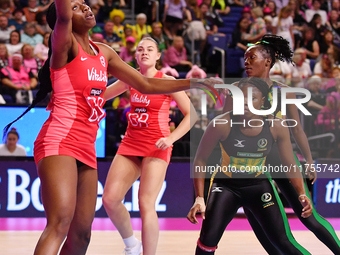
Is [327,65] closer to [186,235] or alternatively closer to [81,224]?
[186,235]

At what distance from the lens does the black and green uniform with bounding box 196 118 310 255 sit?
338cm

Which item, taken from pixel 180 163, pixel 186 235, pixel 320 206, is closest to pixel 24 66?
pixel 180 163

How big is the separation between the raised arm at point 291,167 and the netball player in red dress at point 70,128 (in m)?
1.01

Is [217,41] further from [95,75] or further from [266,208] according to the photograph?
[95,75]

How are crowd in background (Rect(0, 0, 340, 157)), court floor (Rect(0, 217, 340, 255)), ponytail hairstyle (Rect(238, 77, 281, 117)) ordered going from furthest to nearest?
1. crowd in background (Rect(0, 0, 340, 157))
2. court floor (Rect(0, 217, 340, 255))
3. ponytail hairstyle (Rect(238, 77, 281, 117))

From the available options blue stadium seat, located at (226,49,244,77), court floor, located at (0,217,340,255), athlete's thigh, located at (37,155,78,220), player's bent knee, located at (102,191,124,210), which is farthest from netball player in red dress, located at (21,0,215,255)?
blue stadium seat, located at (226,49,244,77)

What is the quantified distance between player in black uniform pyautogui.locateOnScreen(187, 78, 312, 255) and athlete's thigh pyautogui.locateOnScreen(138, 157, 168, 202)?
2.22 feet

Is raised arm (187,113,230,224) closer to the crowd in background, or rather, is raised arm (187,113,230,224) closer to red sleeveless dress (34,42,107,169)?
red sleeveless dress (34,42,107,169)

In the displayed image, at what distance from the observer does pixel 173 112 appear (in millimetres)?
7188

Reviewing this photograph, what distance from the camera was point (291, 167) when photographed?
3576 millimetres

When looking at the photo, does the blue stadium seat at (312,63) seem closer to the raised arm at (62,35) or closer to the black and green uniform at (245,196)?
the black and green uniform at (245,196)

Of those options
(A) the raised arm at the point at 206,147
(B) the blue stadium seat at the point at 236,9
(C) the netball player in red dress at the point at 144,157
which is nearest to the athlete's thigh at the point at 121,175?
(C) the netball player in red dress at the point at 144,157

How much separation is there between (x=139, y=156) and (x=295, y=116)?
4.78ft

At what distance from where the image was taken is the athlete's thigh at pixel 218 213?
339cm
